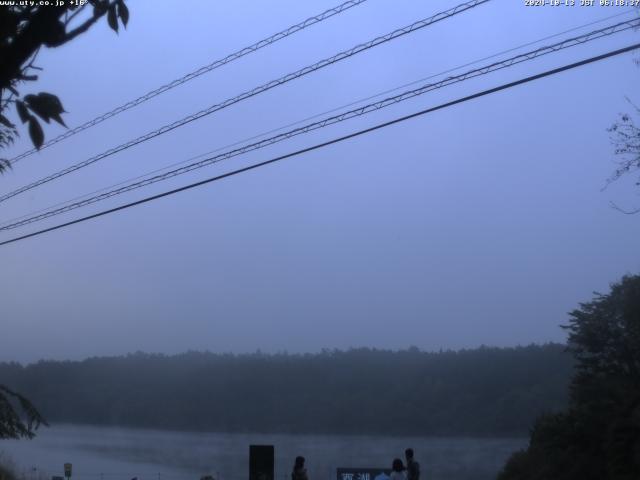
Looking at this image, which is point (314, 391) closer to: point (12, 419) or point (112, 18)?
point (12, 419)

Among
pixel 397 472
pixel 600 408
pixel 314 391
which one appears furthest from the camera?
pixel 314 391

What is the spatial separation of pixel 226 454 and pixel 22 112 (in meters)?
39.9

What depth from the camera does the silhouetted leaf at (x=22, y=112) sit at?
4441 millimetres

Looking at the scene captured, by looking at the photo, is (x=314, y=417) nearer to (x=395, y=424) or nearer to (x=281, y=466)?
(x=395, y=424)

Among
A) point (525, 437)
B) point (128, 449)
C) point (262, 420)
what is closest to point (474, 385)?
point (525, 437)

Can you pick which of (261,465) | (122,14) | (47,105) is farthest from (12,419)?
(47,105)

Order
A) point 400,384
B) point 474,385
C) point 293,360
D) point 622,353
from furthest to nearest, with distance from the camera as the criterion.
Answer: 1. point 293,360
2. point 400,384
3. point 474,385
4. point 622,353

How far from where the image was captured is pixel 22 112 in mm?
4438

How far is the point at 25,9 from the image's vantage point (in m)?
4.51

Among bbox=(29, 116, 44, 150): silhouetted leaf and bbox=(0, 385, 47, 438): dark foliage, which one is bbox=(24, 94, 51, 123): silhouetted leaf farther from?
bbox=(0, 385, 47, 438): dark foliage

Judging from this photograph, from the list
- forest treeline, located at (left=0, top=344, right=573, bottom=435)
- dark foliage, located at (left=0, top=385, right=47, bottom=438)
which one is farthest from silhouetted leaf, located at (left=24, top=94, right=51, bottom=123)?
forest treeline, located at (left=0, top=344, right=573, bottom=435)

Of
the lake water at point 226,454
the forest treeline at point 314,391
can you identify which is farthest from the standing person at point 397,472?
the forest treeline at point 314,391

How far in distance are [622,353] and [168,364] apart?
51.1 metres

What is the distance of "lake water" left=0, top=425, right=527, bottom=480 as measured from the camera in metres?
34.2
